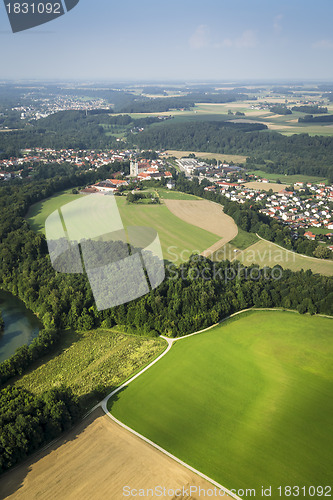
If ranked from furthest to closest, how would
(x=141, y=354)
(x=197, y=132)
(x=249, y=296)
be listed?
(x=197, y=132)
(x=249, y=296)
(x=141, y=354)

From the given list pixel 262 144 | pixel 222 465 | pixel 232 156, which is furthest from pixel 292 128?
pixel 222 465

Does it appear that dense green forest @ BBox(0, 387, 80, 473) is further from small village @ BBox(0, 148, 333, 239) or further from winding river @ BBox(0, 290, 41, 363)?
small village @ BBox(0, 148, 333, 239)

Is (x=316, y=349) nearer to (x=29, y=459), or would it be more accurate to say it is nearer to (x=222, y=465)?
(x=222, y=465)

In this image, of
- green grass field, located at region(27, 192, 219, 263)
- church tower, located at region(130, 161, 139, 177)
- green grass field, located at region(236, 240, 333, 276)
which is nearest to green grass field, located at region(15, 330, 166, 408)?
green grass field, located at region(27, 192, 219, 263)

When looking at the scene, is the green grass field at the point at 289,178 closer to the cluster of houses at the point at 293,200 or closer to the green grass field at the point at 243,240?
the cluster of houses at the point at 293,200

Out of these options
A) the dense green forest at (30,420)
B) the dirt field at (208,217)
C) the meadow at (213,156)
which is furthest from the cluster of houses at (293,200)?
the dense green forest at (30,420)
